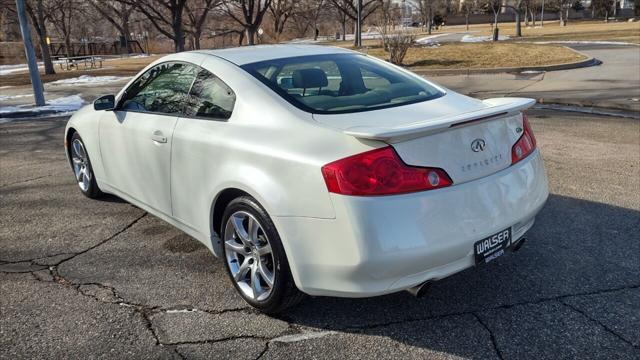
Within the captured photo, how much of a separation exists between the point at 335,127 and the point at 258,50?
1.49 m

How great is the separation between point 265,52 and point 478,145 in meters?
1.82

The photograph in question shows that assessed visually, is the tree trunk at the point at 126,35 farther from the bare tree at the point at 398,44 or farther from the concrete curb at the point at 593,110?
the concrete curb at the point at 593,110

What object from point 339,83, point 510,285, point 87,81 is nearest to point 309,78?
point 339,83

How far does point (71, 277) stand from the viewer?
12.1 feet

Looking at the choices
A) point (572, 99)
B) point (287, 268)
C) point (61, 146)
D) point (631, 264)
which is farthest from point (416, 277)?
point (572, 99)

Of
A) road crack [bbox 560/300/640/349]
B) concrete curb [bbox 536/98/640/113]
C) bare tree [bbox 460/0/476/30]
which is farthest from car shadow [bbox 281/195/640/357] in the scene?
bare tree [bbox 460/0/476/30]

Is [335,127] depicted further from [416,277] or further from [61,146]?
[61,146]

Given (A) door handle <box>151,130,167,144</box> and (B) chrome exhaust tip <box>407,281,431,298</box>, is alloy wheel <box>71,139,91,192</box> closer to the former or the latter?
(A) door handle <box>151,130,167,144</box>

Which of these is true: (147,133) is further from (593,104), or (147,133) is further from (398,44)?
(398,44)

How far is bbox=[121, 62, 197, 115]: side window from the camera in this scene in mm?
3738

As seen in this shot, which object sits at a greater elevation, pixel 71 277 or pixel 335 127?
pixel 335 127

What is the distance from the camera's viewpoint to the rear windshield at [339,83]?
3207 millimetres

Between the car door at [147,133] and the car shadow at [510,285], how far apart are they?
1.51 metres

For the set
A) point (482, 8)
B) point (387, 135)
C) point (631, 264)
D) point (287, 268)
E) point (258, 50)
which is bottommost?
point (631, 264)
